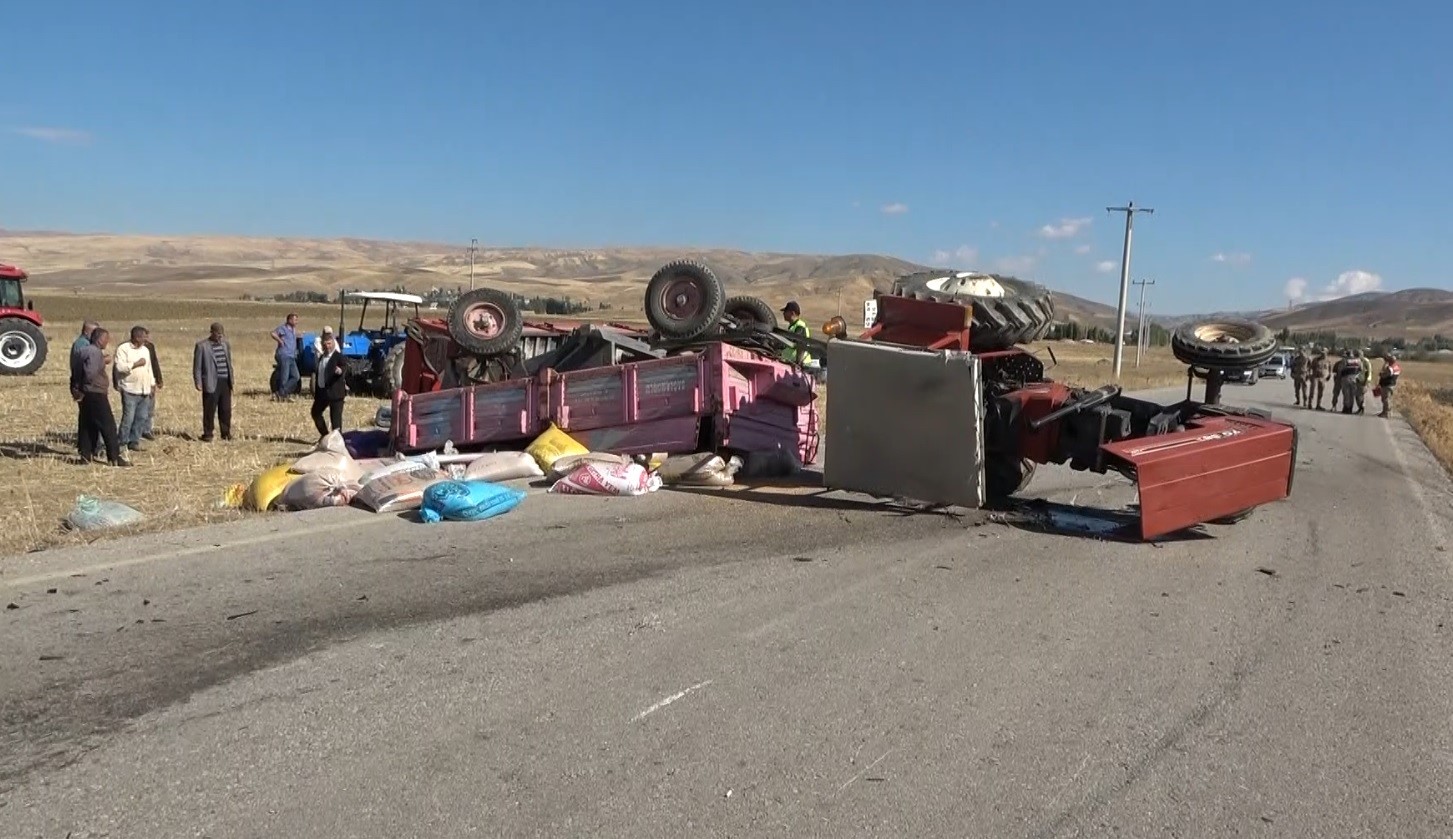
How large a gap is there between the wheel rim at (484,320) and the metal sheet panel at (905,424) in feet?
16.2

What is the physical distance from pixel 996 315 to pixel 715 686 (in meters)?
5.90

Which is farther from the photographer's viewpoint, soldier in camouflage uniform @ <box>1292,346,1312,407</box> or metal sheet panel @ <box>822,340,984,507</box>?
soldier in camouflage uniform @ <box>1292,346,1312,407</box>

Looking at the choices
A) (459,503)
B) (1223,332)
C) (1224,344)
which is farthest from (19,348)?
(1224,344)

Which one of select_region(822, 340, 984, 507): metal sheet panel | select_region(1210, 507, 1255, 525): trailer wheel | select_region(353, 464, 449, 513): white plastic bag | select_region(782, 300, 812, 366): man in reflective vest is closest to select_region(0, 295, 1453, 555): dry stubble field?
select_region(353, 464, 449, 513): white plastic bag

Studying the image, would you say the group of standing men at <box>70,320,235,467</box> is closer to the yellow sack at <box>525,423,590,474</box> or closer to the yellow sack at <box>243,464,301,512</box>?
the yellow sack at <box>243,464,301,512</box>

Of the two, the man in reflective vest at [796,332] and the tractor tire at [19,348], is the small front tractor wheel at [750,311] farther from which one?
the tractor tire at [19,348]

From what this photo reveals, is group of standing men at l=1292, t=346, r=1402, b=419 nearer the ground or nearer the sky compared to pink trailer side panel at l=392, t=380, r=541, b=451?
nearer the ground

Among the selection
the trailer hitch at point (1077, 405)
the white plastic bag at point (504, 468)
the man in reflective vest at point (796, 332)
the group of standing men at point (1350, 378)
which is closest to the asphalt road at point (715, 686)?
the trailer hitch at point (1077, 405)

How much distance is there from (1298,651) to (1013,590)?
4.93ft

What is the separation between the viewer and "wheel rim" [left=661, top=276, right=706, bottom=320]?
38.7 ft

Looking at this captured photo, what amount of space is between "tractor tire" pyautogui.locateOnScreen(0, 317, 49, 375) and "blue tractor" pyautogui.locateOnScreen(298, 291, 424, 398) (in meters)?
5.87

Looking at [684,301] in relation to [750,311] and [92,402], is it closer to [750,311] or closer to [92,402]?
[750,311]

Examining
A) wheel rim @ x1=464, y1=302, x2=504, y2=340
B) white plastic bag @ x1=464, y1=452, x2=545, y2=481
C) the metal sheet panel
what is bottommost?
white plastic bag @ x1=464, y1=452, x2=545, y2=481

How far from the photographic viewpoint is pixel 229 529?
7.70 meters
